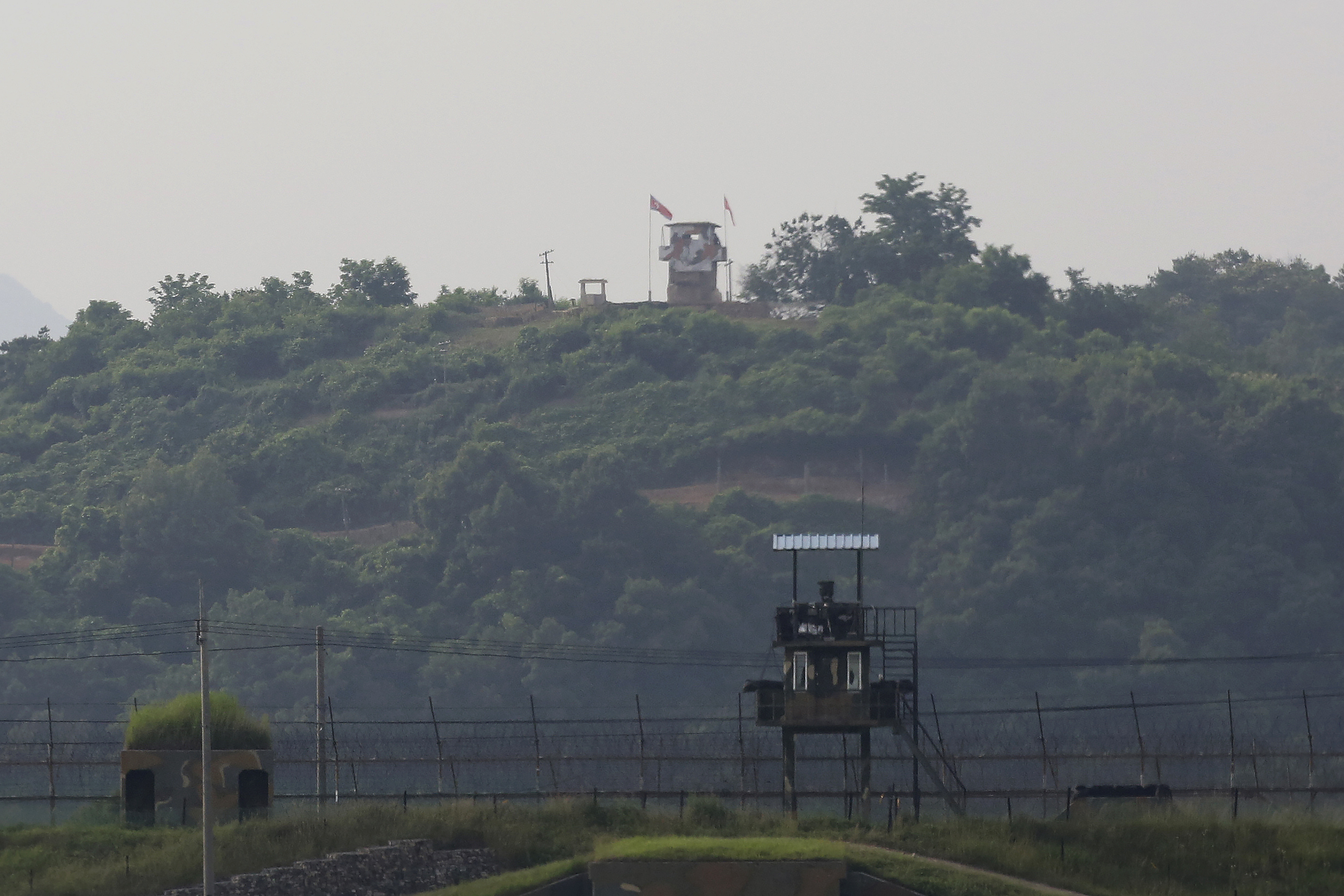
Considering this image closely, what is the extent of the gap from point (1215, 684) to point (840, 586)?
65.1ft

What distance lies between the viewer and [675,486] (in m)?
138

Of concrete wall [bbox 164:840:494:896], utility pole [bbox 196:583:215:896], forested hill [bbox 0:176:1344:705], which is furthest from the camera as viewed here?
forested hill [bbox 0:176:1344:705]

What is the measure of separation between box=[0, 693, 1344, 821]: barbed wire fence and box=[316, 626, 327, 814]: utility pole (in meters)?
0.53

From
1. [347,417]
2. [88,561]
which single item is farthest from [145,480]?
[347,417]

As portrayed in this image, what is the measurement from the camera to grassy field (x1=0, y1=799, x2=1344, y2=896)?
4869 centimetres

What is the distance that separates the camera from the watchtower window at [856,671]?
5553 cm

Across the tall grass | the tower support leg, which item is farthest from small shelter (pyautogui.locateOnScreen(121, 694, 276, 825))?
the tower support leg

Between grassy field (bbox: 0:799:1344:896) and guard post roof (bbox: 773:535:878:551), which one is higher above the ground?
guard post roof (bbox: 773:535:878:551)

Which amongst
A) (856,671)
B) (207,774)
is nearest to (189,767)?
(207,774)

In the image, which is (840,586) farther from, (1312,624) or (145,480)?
(145,480)

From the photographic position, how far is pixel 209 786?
42.5 metres

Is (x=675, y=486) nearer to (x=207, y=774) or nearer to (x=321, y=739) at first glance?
(x=321, y=739)

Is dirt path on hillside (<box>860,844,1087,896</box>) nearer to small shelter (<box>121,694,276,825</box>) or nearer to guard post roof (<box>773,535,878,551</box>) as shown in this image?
guard post roof (<box>773,535,878,551</box>)

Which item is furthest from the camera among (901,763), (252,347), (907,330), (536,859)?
(252,347)
